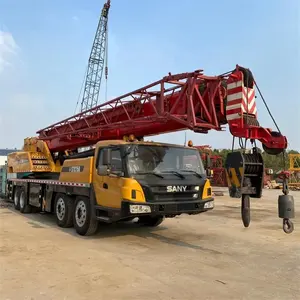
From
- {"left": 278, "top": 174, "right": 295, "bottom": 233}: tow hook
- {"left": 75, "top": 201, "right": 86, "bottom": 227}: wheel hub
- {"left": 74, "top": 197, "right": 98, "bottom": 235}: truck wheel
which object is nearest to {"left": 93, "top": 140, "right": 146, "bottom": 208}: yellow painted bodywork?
{"left": 74, "top": 197, "right": 98, "bottom": 235}: truck wheel

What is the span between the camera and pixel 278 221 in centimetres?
1116

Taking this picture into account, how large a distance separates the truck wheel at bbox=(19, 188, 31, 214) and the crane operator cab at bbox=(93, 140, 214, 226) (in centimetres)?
529

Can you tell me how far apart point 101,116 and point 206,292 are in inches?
249

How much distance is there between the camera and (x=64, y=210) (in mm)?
9266

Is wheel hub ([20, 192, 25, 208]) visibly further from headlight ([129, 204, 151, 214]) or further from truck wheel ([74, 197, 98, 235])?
headlight ([129, 204, 151, 214])

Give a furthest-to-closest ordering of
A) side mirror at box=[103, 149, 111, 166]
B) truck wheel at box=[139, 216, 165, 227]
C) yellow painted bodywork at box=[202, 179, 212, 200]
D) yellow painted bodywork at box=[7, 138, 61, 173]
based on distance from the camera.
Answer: yellow painted bodywork at box=[7, 138, 61, 173]
truck wheel at box=[139, 216, 165, 227]
yellow painted bodywork at box=[202, 179, 212, 200]
side mirror at box=[103, 149, 111, 166]

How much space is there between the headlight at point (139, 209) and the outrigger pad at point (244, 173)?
5.54ft

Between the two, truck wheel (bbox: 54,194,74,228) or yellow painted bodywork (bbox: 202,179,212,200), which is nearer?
yellow painted bodywork (bbox: 202,179,212,200)

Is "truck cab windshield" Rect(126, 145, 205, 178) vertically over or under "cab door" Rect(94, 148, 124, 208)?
over

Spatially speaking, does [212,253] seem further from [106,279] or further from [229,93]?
[229,93]

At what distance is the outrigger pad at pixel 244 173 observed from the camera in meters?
6.12

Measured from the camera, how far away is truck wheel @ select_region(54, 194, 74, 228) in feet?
29.7

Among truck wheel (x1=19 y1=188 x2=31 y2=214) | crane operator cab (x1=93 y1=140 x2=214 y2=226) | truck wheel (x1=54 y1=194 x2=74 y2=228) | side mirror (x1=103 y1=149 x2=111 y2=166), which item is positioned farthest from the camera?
truck wheel (x1=19 y1=188 x2=31 y2=214)

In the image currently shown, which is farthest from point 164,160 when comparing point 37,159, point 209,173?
point 37,159
